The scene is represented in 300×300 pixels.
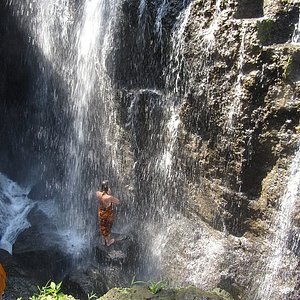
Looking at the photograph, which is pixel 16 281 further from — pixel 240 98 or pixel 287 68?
pixel 287 68

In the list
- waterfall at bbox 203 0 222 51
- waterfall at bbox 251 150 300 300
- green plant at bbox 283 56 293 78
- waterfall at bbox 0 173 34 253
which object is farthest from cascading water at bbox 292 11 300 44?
waterfall at bbox 0 173 34 253

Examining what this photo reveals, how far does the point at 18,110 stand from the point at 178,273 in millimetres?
8419

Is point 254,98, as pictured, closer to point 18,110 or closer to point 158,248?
point 158,248

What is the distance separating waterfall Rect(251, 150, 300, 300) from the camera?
595cm

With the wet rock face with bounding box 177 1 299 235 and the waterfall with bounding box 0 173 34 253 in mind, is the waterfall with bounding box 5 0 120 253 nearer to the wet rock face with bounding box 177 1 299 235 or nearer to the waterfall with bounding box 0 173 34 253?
the waterfall with bounding box 0 173 34 253

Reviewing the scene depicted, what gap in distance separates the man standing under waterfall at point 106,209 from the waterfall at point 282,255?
3.14 meters

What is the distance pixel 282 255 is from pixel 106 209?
3563 millimetres

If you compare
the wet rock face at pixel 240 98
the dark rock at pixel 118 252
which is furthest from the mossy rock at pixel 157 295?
the dark rock at pixel 118 252

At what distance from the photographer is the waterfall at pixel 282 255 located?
5.95 metres

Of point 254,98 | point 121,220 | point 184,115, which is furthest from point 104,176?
point 254,98

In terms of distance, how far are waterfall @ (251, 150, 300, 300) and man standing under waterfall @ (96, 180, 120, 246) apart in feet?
10.3

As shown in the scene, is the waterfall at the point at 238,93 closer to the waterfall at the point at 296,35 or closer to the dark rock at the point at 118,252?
the waterfall at the point at 296,35

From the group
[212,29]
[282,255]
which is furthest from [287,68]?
[282,255]

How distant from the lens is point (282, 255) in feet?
20.5
